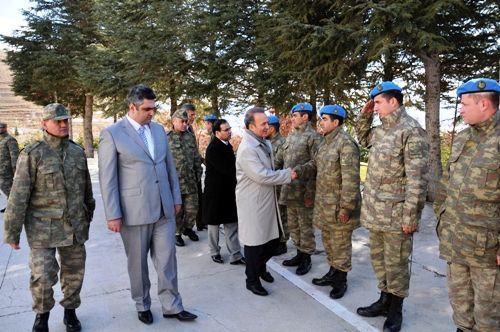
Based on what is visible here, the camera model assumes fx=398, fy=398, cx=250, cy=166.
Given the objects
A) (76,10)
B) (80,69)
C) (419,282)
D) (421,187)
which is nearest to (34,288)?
(421,187)

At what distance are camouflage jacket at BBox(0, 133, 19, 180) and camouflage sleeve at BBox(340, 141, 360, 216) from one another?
6044 mm

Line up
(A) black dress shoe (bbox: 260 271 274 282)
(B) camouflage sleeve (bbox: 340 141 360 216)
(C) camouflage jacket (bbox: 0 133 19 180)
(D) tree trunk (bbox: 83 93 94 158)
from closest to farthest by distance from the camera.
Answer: (B) camouflage sleeve (bbox: 340 141 360 216)
(A) black dress shoe (bbox: 260 271 274 282)
(C) camouflage jacket (bbox: 0 133 19 180)
(D) tree trunk (bbox: 83 93 94 158)

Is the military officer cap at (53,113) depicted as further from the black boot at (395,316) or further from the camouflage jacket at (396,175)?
the black boot at (395,316)

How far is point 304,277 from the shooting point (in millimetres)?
4441

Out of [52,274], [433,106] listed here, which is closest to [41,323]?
[52,274]

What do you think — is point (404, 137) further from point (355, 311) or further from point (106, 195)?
point (106, 195)

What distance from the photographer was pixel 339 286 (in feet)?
13.0

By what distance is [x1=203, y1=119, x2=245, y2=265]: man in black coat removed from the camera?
15.6 ft

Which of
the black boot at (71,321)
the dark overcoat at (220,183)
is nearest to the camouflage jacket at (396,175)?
the dark overcoat at (220,183)

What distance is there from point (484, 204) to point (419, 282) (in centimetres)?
192

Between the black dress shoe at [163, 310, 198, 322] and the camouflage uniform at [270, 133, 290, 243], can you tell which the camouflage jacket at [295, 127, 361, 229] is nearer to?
the camouflage uniform at [270, 133, 290, 243]

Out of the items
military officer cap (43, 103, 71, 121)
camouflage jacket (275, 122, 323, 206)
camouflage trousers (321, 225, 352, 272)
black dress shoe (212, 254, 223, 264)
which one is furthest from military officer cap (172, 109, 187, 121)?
camouflage trousers (321, 225, 352, 272)

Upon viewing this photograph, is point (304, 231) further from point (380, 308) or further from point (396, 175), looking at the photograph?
point (396, 175)

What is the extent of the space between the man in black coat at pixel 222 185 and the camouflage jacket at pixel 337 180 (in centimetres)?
102
